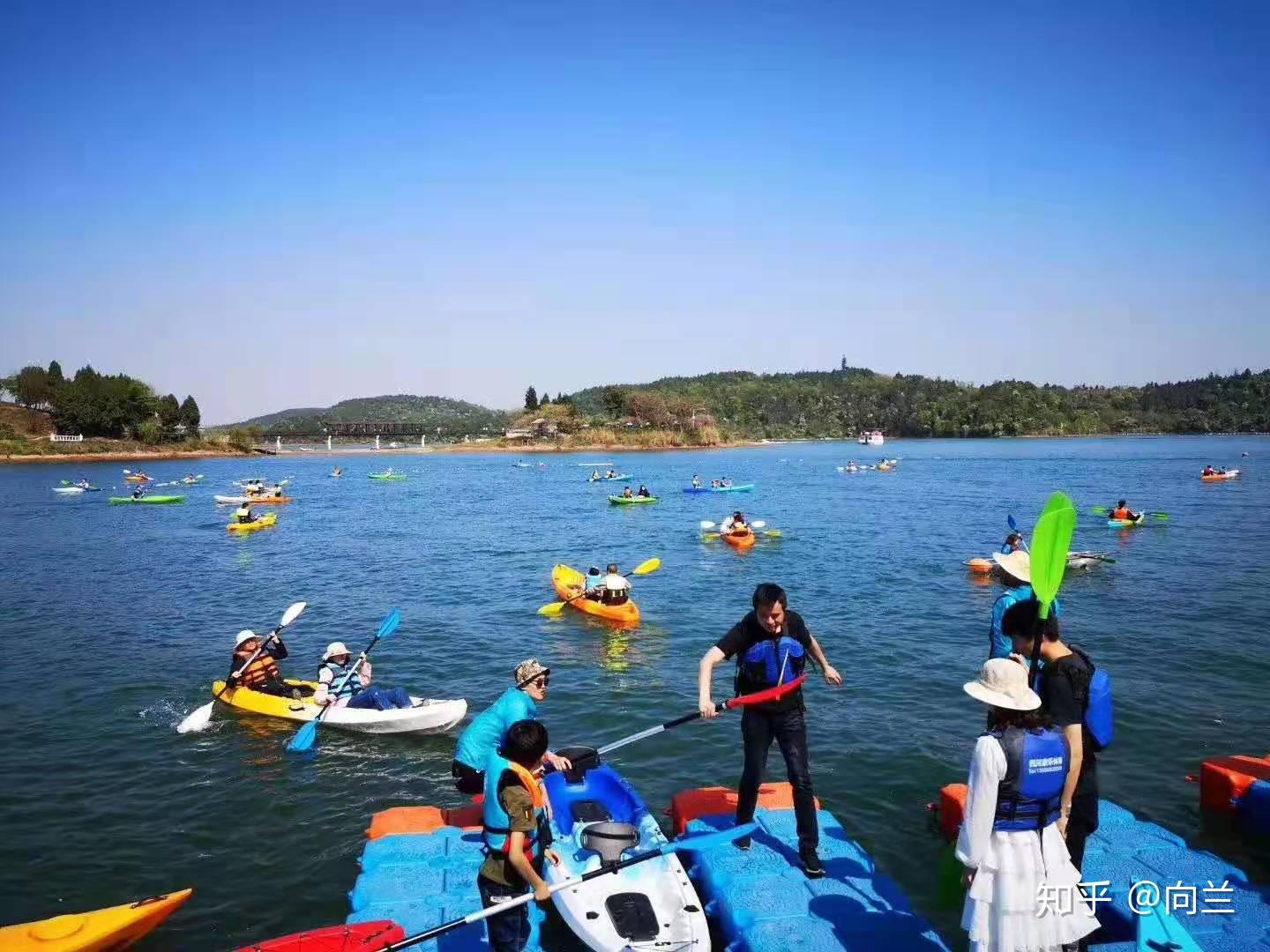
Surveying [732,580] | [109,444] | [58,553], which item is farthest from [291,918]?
[109,444]

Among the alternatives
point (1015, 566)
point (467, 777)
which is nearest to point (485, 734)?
point (467, 777)

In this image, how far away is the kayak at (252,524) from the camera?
39875 millimetres

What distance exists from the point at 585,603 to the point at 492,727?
14.5m

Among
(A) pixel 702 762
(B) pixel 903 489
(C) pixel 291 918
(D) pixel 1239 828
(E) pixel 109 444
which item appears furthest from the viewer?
(E) pixel 109 444

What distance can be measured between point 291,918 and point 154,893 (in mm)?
1829

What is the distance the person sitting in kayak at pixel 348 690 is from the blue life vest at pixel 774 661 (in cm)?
819

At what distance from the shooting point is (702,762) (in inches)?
455

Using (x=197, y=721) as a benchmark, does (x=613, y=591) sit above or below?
above

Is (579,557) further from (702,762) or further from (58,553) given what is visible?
(58,553)

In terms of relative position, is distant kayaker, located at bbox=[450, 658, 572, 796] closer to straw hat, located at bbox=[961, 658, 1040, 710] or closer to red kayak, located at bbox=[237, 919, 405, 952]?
red kayak, located at bbox=[237, 919, 405, 952]

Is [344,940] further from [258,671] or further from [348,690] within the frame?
[258,671]

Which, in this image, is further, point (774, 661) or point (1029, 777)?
point (774, 661)

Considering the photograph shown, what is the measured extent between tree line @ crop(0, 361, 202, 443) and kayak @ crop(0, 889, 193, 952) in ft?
396

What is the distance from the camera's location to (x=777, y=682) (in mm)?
6469
